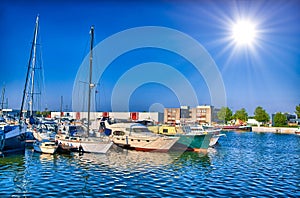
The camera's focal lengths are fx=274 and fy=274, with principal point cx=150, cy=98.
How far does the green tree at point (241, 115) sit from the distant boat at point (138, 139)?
468 feet

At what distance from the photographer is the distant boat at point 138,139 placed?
3872cm

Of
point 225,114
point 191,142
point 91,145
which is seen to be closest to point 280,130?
point 225,114

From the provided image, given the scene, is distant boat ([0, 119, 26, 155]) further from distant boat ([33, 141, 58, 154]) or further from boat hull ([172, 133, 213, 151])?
boat hull ([172, 133, 213, 151])

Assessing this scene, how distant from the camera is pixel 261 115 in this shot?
511 feet

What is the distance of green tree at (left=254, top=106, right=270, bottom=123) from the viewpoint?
155375 mm

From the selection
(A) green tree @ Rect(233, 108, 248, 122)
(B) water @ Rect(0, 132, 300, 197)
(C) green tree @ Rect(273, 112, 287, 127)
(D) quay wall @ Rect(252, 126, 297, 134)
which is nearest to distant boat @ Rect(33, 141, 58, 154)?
(B) water @ Rect(0, 132, 300, 197)

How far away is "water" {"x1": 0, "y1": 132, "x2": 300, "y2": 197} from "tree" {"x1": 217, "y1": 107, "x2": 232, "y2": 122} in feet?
461

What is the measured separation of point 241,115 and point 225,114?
36.4ft

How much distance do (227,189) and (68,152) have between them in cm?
2126

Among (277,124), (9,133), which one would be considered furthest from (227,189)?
(277,124)

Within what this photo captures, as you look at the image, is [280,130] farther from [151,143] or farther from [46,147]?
[46,147]

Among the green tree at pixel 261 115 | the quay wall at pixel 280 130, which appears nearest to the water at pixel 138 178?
the quay wall at pixel 280 130

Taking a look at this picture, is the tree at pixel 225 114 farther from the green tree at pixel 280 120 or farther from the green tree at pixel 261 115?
the green tree at pixel 280 120

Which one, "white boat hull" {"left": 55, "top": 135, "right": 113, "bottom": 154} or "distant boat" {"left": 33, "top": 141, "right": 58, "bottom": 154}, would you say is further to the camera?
"white boat hull" {"left": 55, "top": 135, "right": 113, "bottom": 154}
